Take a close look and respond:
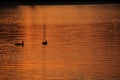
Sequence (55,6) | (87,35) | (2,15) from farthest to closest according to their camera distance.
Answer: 1. (55,6)
2. (2,15)
3. (87,35)

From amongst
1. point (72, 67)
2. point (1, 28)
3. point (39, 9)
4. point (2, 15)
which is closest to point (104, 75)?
point (72, 67)

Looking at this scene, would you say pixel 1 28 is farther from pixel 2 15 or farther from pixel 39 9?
pixel 39 9

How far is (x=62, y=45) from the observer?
20016mm

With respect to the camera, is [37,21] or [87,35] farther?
[37,21]

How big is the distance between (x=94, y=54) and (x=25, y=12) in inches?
684

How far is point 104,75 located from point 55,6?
24235 mm

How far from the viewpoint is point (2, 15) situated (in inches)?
1298

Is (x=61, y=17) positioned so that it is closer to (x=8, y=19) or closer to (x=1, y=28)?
(x=8, y=19)

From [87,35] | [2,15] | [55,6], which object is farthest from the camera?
[55,6]

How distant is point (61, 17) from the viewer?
102 feet

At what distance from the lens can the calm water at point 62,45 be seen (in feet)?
49.9

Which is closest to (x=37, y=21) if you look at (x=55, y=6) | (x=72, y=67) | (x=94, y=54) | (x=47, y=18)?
(x=47, y=18)

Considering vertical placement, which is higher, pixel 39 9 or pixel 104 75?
pixel 39 9

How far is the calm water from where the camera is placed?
15.2m
